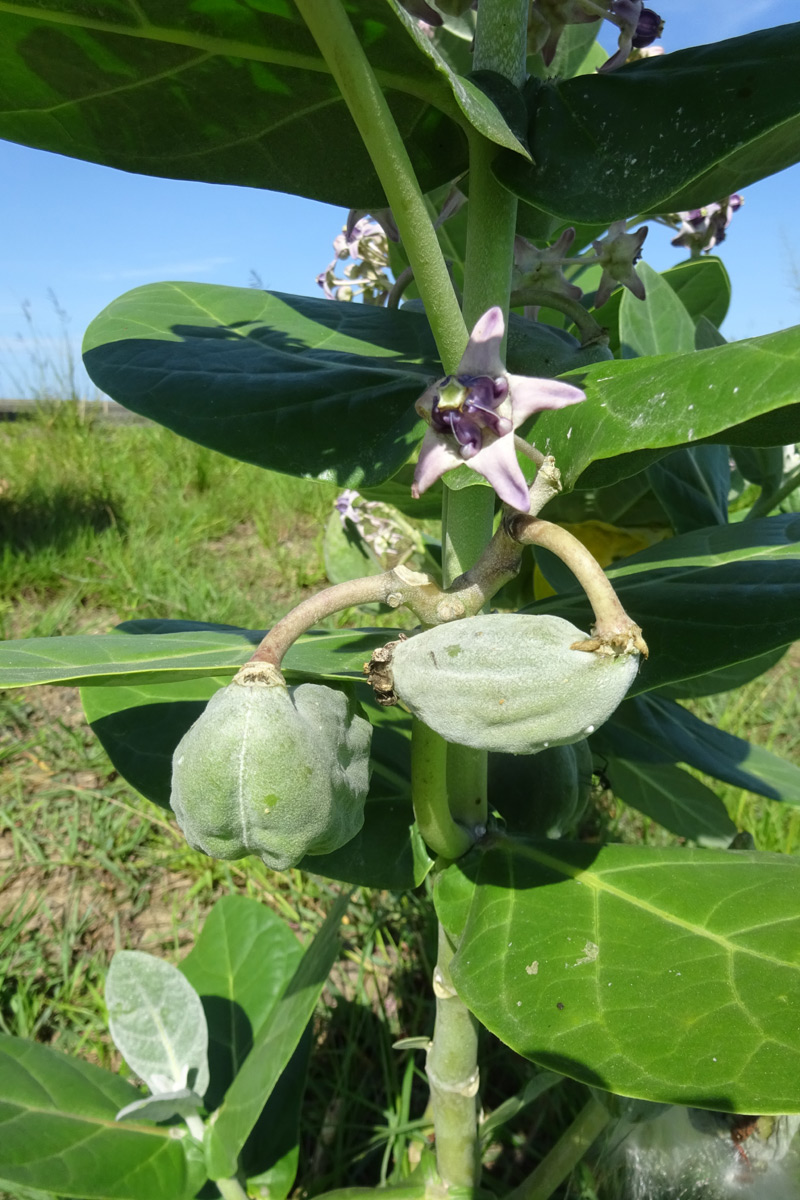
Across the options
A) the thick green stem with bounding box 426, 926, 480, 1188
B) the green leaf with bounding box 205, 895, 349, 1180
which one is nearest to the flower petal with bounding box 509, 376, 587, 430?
the thick green stem with bounding box 426, 926, 480, 1188

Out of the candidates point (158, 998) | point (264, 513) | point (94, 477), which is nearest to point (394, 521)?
point (158, 998)

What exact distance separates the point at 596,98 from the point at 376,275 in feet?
2.89

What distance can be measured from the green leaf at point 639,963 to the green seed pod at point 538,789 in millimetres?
111

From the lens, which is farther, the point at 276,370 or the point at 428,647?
the point at 276,370

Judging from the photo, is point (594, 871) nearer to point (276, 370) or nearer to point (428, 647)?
point (428, 647)

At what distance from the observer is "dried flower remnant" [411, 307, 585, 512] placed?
1.66 feet

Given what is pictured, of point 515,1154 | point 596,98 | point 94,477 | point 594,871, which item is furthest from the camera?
point 94,477

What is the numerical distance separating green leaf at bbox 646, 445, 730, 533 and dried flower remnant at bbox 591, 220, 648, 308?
0.33 metres

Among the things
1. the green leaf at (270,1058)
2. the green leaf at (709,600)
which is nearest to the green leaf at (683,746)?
the green leaf at (709,600)

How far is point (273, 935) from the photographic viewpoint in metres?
1.44

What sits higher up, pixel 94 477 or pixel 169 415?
pixel 169 415

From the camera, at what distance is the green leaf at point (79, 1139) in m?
0.94

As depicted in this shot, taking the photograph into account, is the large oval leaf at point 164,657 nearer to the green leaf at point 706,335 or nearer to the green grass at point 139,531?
the green leaf at point 706,335

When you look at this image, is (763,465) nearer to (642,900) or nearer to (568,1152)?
(642,900)
